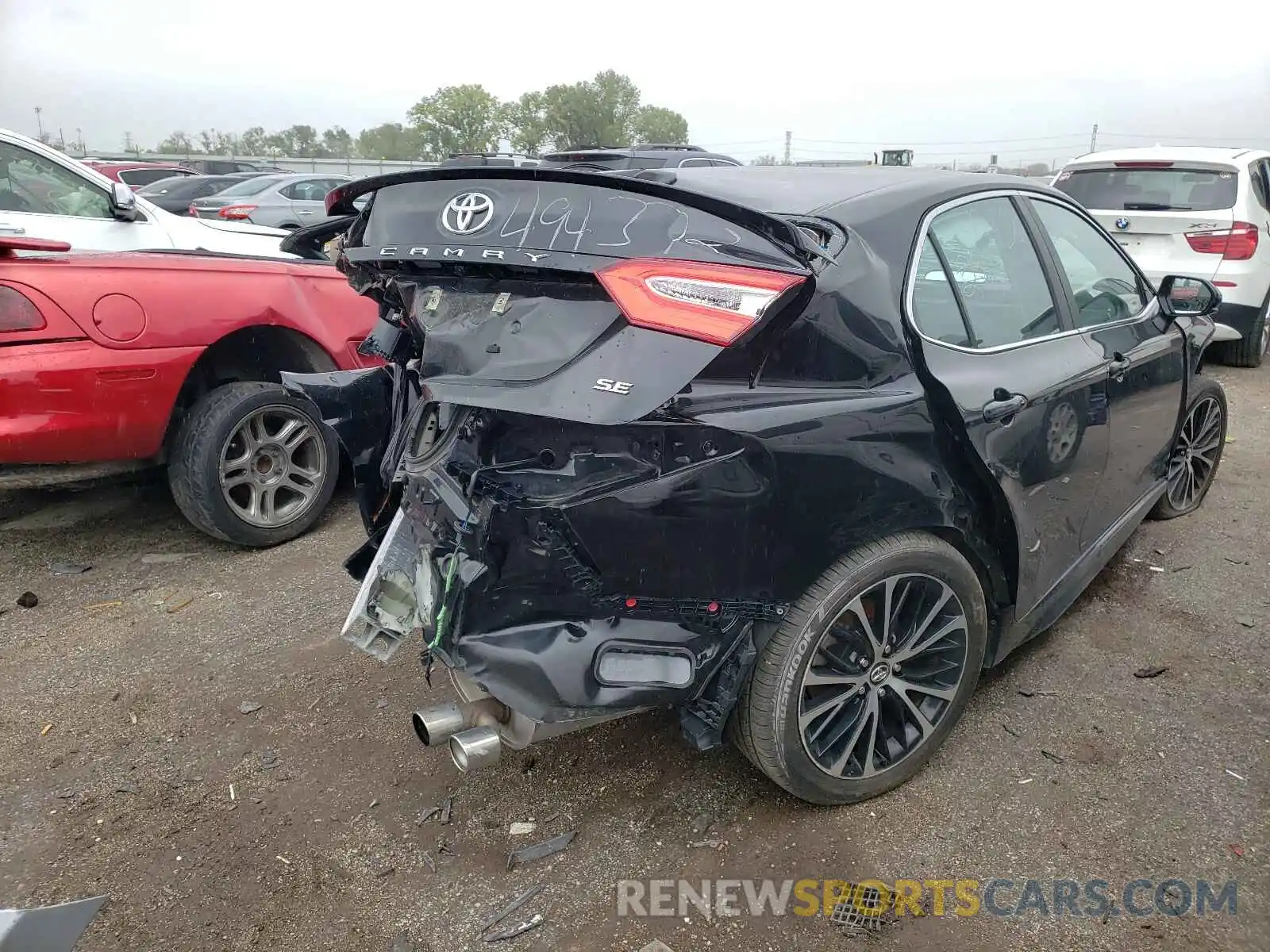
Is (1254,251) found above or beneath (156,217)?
beneath

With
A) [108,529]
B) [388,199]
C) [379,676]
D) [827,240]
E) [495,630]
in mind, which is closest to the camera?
[495,630]

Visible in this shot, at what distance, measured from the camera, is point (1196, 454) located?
4348mm

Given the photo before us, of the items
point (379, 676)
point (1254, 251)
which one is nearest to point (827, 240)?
point (379, 676)

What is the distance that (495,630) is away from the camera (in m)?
1.99

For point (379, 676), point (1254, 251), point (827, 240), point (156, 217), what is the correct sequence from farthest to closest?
1. point (1254, 251)
2. point (156, 217)
3. point (379, 676)
4. point (827, 240)

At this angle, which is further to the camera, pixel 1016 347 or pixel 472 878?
pixel 1016 347

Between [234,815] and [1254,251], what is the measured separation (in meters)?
7.71

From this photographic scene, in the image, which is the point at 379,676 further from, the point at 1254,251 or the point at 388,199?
the point at 1254,251

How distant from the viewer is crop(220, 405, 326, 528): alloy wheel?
13.4ft

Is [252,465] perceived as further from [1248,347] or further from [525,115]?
[525,115]

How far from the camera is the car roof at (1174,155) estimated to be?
6883 millimetres

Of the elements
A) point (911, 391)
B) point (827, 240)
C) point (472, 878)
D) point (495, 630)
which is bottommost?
point (472, 878)

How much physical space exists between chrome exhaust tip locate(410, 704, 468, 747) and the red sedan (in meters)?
2.31

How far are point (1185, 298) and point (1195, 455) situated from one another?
1087mm
